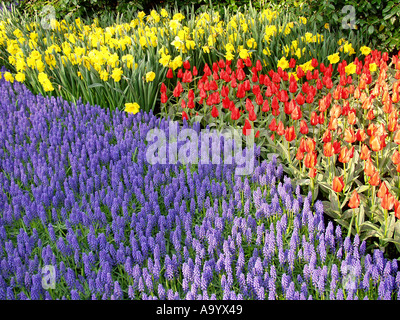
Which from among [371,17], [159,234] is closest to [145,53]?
[371,17]

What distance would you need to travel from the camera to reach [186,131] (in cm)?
372

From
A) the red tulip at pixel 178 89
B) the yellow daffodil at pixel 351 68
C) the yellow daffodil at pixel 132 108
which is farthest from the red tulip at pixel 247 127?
the yellow daffodil at pixel 351 68

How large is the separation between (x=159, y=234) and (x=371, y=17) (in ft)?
14.8

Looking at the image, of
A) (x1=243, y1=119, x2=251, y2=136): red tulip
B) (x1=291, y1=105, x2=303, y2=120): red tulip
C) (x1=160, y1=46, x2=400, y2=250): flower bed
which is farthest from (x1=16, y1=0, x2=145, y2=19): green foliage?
(x1=291, y1=105, x2=303, y2=120): red tulip

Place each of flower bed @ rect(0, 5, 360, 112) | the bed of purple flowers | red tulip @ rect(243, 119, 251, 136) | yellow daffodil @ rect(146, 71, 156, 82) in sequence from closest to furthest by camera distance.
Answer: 1. the bed of purple flowers
2. red tulip @ rect(243, 119, 251, 136)
3. yellow daffodil @ rect(146, 71, 156, 82)
4. flower bed @ rect(0, 5, 360, 112)

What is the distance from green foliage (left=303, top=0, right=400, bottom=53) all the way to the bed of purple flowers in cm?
310

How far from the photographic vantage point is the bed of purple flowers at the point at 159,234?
6.90 ft

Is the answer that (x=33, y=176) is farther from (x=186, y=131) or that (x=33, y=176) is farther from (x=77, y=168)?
(x=186, y=131)

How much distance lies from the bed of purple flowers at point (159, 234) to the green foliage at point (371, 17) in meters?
3.10

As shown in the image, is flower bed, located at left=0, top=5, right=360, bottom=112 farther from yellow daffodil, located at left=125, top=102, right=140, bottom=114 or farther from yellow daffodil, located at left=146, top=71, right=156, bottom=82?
yellow daffodil, located at left=125, top=102, right=140, bottom=114

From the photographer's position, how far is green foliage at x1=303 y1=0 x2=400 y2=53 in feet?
17.2

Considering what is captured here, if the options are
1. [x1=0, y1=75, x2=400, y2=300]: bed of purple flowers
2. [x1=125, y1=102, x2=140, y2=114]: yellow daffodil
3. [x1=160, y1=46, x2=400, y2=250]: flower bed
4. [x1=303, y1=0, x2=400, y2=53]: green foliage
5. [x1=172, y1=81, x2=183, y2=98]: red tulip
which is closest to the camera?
[x1=0, y1=75, x2=400, y2=300]: bed of purple flowers

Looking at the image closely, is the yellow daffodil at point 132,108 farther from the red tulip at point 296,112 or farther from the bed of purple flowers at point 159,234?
the red tulip at point 296,112

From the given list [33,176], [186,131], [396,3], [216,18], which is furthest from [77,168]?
[396,3]
